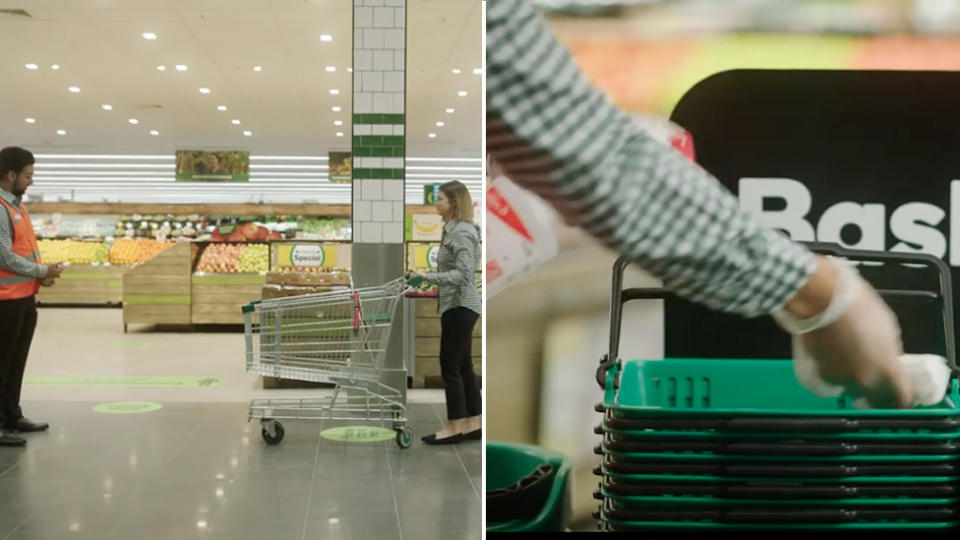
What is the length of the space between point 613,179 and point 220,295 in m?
10.9

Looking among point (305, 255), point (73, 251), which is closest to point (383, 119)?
point (305, 255)

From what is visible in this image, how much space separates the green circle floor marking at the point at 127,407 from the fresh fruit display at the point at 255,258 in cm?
617

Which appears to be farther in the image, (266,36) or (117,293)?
(117,293)

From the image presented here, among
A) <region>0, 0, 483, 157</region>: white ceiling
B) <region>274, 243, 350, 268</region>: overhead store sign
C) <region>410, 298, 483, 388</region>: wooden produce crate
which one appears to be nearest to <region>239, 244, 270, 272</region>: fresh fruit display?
<region>274, 243, 350, 268</region>: overhead store sign

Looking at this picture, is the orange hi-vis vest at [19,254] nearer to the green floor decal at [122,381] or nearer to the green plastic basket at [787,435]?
the green floor decal at [122,381]

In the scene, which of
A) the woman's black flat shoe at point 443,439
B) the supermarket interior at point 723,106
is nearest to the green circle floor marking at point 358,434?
the woman's black flat shoe at point 443,439

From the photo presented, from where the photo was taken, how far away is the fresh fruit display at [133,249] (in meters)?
16.5

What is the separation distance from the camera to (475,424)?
5285 millimetres

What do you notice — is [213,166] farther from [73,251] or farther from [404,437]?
[404,437]

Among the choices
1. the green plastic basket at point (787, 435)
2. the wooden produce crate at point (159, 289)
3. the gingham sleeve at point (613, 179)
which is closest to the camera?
the gingham sleeve at point (613, 179)

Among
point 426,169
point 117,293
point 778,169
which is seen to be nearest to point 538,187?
point 778,169

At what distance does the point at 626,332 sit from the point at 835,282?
0.60 meters

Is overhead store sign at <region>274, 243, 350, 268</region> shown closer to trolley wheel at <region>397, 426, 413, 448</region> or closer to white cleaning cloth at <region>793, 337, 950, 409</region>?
trolley wheel at <region>397, 426, 413, 448</region>

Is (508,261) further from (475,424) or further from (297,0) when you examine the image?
(297,0)
